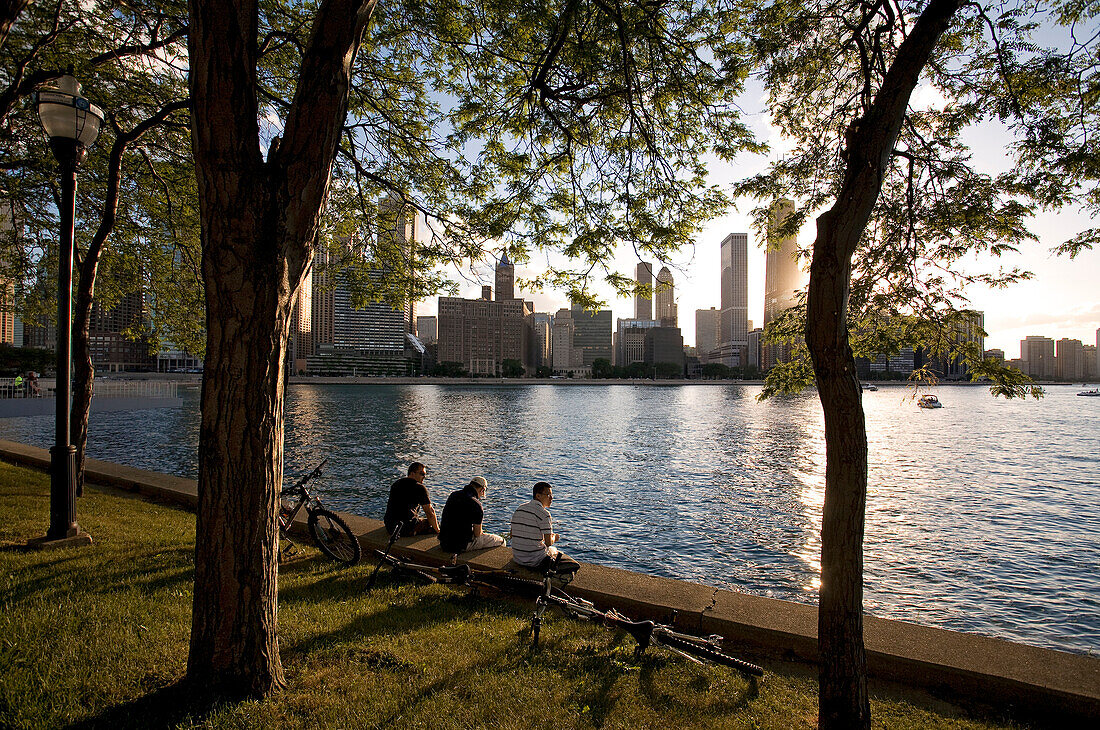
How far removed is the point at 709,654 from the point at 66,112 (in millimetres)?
9358

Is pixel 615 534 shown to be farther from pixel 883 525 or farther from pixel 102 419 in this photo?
pixel 102 419

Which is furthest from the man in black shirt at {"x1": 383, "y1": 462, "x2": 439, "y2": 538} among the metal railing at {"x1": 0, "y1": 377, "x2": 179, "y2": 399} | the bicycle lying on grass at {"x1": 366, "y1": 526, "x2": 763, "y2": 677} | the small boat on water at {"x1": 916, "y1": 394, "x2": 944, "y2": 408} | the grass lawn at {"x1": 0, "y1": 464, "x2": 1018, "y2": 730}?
the metal railing at {"x1": 0, "y1": 377, "x2": 179, "y2": 399}

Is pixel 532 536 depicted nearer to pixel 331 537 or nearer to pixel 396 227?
pixel 331 537

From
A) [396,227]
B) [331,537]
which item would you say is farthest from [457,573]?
[396,227]

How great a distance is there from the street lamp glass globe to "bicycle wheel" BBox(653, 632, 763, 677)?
883 centimetres

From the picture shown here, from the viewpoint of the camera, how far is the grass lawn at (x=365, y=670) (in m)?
3.52

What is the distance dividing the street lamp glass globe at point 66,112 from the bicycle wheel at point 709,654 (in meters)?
8.83

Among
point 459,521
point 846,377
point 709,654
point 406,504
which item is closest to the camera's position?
point 846,377

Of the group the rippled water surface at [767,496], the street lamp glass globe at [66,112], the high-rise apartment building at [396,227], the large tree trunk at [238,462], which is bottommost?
the rippled water surface at [767,496]

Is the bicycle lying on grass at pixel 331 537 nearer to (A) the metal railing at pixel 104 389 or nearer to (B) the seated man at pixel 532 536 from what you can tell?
(B) the seated man at pixel 532 536

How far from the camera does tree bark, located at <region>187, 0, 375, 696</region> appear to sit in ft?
11.1

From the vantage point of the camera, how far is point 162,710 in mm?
3420

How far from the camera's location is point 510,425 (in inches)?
1645

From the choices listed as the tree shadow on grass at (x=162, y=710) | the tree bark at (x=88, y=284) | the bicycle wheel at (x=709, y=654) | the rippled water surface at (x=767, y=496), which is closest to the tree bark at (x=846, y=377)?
the bicycle wheel at (x=709, y=654)
